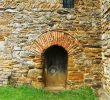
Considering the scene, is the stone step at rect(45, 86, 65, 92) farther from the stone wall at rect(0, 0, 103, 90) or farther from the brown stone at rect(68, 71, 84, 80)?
the brown stone at rect(68, 71, 84, 80)

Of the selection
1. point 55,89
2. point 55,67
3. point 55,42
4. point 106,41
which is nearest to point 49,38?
point 55,42

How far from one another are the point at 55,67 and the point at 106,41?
186 centimetres

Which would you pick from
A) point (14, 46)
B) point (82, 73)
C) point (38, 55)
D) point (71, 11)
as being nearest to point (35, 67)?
point (38, 55)

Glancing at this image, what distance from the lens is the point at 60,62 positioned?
27.5 ft

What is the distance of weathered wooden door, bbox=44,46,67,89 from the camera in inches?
326

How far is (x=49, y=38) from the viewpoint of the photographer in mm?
7898

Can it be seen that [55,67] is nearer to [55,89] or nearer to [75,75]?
[55,89]

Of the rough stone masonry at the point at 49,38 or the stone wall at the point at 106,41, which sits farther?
the rough stone masonry at the point at 49,38

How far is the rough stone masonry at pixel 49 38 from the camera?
25.8 ft

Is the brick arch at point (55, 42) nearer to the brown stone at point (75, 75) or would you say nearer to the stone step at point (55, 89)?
the brown stone at point (75, 75)

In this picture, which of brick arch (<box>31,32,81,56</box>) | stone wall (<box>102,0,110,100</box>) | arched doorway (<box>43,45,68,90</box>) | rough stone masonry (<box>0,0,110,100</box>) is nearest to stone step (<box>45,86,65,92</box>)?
arched doorway (<box>43,45,68,90</box>)

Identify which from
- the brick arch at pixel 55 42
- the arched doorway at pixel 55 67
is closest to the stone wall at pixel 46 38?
the brick arch at pixel 55 42

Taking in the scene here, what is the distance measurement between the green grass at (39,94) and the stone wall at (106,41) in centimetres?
49

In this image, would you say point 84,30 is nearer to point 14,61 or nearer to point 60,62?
point 60,62
